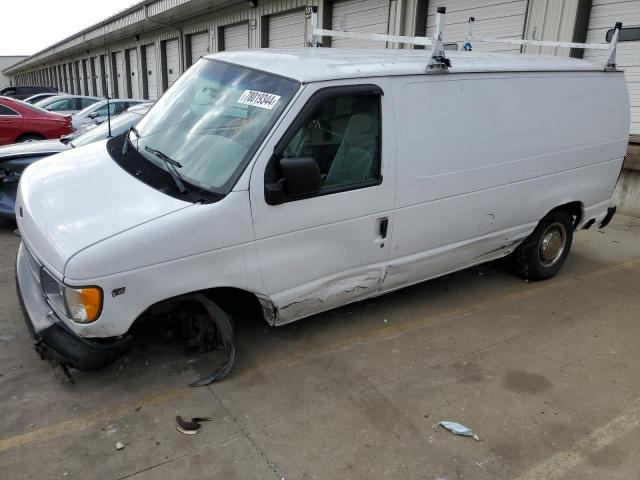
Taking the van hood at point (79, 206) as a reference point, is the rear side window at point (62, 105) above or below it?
below

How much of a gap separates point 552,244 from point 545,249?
0.10 meters

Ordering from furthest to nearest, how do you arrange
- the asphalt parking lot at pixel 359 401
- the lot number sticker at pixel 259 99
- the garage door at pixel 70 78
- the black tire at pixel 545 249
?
1. the garage door at pixel 70 78
2. the black tire at pixel 545 249
3. the lot number sticker at pixel 259 99
4. the asphalt parking lot at pixel 359 401

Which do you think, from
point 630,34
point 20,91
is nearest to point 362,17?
point 630,34

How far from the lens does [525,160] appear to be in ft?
14.4

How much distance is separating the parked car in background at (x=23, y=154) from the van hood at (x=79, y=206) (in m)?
2.36

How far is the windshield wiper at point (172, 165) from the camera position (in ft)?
10.1

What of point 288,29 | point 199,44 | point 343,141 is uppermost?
point 288,29

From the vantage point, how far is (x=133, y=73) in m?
27.5

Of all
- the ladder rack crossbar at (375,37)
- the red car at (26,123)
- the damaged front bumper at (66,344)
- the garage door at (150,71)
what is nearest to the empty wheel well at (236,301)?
the damaged front bumper at (66,344)

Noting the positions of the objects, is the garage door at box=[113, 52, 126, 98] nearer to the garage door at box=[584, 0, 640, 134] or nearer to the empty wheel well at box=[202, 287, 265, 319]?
the garage door at box=[584, 0, 640, 134]

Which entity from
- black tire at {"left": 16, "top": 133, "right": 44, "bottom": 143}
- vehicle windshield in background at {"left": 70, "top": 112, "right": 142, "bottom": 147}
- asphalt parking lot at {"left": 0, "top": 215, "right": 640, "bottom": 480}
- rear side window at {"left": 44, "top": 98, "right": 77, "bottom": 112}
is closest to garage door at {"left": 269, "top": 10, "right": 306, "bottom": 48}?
rear side window at {"left": 44, "top": 98, "right": 77, "bottom": 112}

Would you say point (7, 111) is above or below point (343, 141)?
below

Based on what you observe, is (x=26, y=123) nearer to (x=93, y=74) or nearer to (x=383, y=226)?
(x=383, y=226)

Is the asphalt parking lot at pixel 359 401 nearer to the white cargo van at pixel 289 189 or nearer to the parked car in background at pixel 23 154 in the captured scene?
the white cargo van at pixel 289 189
